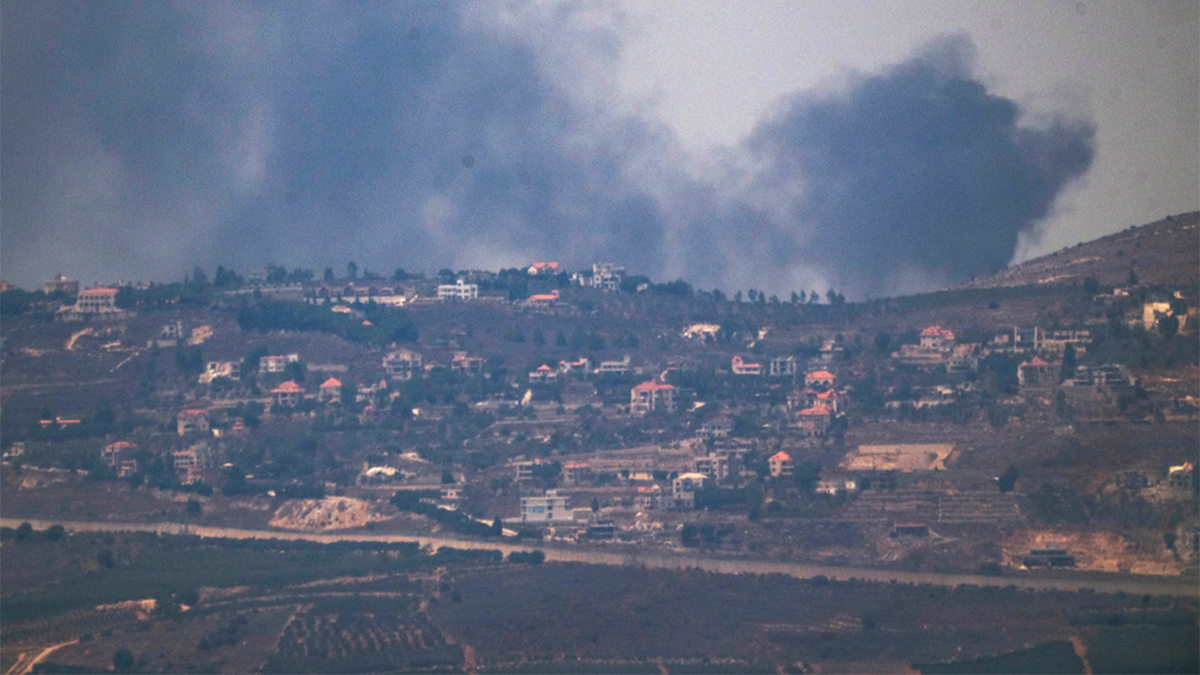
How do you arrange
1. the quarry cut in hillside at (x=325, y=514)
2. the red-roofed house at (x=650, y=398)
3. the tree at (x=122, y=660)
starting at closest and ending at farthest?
the tree at (x=122, y=660) → the quarry cut in hillside at (x=325, y=514) → the red-roofed house at (x=650, y=398)

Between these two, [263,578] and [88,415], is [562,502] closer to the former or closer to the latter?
[263,578]

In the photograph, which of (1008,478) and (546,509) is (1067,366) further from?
(546,509)

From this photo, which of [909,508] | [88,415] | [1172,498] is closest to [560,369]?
[88,415]

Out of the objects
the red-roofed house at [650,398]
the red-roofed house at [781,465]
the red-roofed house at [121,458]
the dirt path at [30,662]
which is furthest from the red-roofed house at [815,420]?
the dirt path at [30,662]

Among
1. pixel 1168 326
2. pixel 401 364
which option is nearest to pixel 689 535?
pixel 1168 326

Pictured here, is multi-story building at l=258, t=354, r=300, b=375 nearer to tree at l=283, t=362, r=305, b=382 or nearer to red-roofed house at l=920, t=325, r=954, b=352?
tree at l=283, t=362, r=305, b=382

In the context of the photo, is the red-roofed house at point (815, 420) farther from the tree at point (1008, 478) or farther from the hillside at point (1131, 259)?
the hillside at point (1131, 259)

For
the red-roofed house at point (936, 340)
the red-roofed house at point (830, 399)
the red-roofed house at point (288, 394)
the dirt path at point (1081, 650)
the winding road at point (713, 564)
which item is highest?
the red-roofed house at point (936, 340)
